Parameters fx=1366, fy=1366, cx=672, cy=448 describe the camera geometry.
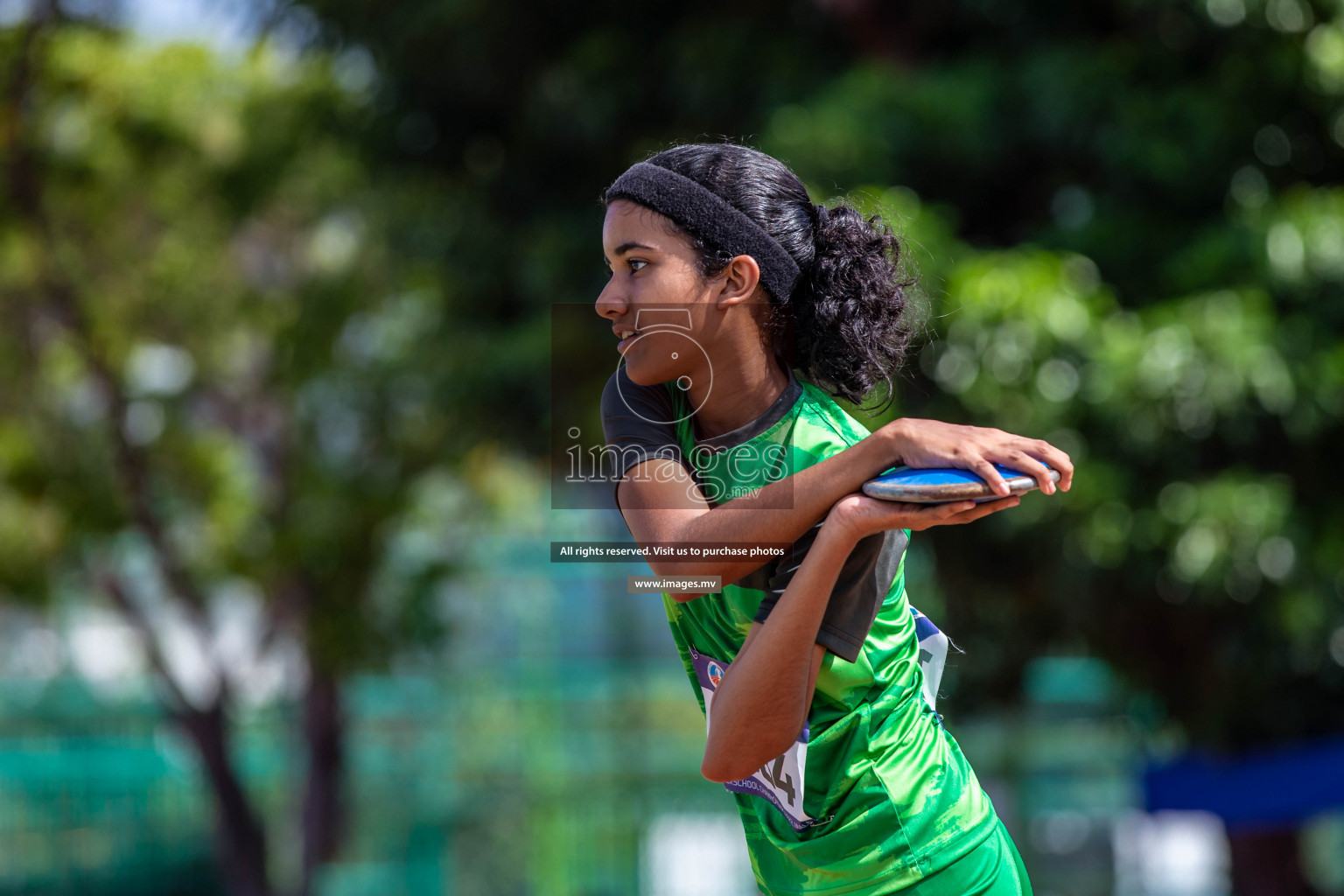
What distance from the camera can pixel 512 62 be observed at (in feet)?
21.7

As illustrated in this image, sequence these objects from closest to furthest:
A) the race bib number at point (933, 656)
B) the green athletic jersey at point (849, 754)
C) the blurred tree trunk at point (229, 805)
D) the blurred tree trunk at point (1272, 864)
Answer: the green athletic jersey at point (849, 754)
the race bib number at point (933, 656)
the blurred tree trunk at point (1272, 864)
the blurred tree trunk at point (229, 805)

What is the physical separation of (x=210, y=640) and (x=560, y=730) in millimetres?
3347

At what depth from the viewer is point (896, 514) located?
58.9 inches

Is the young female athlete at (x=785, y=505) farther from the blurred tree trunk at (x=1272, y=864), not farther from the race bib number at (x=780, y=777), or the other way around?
the blurred tree trunk at (x=1272, y=864)

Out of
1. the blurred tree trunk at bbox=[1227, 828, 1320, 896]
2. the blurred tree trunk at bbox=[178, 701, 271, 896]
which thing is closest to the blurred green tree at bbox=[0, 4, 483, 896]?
the blurred tree trunk at bbox=[178, 701, 271, 896]

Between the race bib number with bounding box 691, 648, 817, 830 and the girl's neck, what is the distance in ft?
1.06

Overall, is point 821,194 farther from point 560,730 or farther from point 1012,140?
point 560,730

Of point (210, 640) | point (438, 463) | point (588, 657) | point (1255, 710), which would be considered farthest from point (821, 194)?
point (588, 657)

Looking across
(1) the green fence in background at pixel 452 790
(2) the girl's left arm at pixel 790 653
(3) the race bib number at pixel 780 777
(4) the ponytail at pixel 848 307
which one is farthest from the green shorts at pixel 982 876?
(1) the green fence in background at pixel 452 790

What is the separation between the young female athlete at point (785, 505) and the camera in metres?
1.60

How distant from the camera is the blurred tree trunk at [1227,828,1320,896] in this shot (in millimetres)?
6680

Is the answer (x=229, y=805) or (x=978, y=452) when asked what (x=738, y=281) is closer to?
(x=978, y=452)

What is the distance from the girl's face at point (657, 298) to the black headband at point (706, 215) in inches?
0.7

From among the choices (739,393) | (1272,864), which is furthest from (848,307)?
(1272,864)
